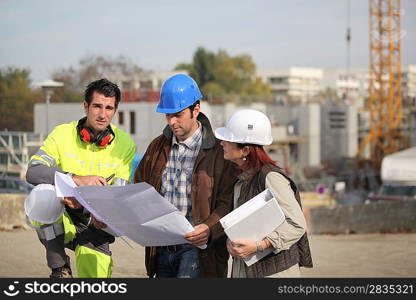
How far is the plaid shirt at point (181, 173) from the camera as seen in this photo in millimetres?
4719

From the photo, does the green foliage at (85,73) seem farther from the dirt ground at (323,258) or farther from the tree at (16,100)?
the dirt ground at (323,258)

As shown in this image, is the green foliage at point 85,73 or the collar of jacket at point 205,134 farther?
the green foliage at point 85,73

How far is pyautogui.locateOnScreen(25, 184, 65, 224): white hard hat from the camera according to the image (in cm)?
463

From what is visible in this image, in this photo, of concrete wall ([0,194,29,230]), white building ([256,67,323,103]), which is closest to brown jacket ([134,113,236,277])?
concrete wall ([0,194,29,230])

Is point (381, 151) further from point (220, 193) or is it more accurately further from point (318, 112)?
point (220, 193)

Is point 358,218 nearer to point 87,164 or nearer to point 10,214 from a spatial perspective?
point 10,214

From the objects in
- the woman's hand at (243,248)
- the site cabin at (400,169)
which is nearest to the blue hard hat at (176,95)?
the woman's hand at (243,248)

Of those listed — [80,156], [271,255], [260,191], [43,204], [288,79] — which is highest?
A: [288,79]

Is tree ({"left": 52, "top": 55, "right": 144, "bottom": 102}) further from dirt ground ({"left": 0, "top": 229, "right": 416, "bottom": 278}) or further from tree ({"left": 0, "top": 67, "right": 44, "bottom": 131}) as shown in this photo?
dirt ground ({"left": 0, "top": 229, "right": 416, "bottom": 278})

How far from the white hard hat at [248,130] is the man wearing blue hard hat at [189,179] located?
40 centimetres

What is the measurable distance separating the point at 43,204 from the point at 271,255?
1.44 metres

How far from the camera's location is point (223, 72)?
106m

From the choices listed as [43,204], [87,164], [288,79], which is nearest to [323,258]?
[87,164]

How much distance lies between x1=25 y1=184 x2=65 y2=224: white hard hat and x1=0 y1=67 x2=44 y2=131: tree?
96.7ft
